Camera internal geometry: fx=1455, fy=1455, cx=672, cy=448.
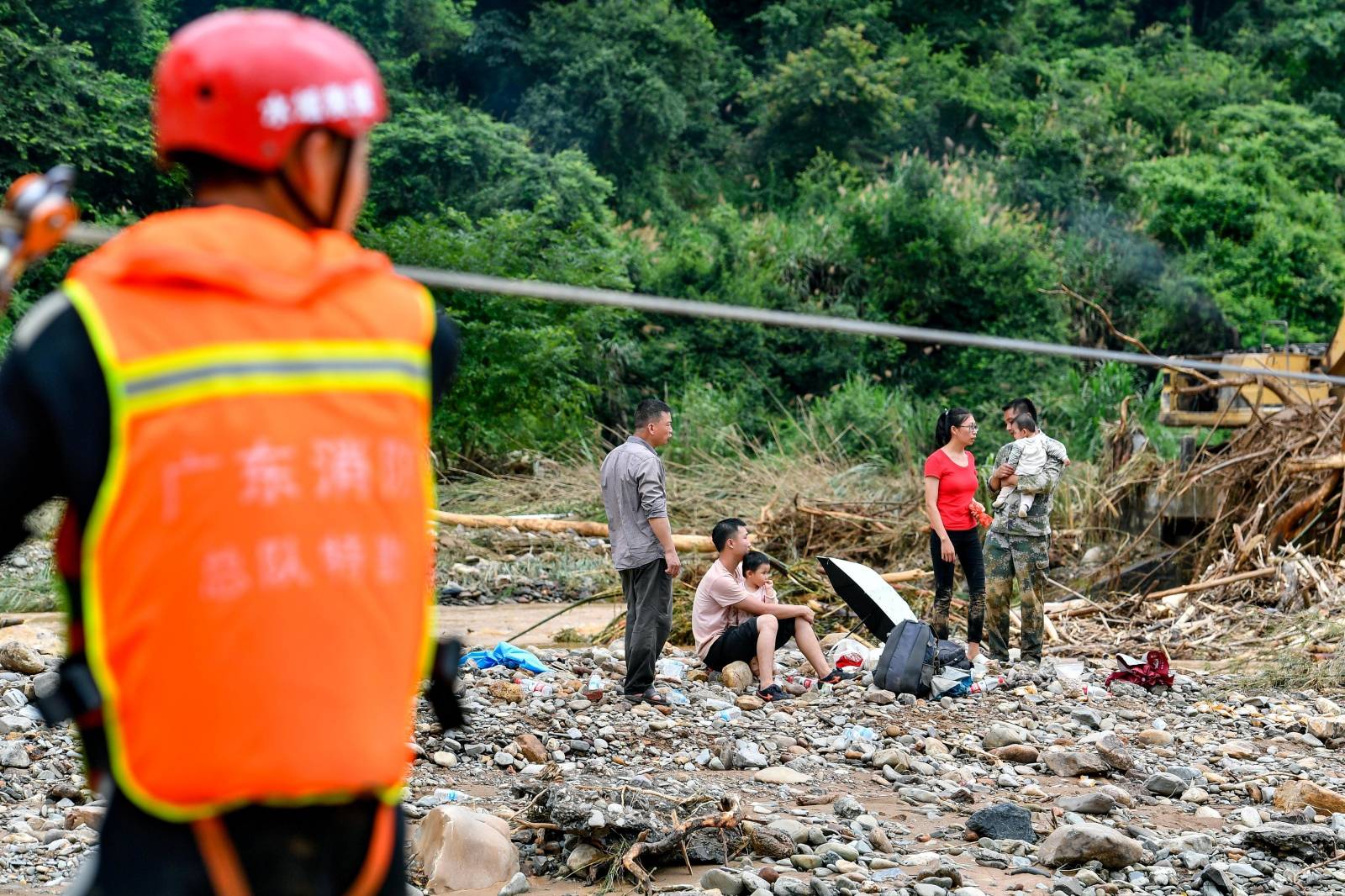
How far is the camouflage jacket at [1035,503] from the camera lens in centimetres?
901

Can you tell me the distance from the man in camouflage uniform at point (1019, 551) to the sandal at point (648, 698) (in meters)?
2.60

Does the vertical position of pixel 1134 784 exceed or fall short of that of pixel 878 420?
it exceeds it

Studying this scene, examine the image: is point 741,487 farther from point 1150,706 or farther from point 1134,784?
point 1134,784

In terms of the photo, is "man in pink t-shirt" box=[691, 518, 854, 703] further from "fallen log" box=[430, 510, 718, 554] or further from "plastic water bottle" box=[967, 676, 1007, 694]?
"fallen log" box=[430, 510, 718, 554]

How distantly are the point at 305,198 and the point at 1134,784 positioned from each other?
5.67m

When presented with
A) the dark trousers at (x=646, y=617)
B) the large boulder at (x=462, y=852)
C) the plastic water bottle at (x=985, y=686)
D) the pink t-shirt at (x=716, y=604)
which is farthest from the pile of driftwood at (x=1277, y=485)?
the large boulder at (x=462, y=852)

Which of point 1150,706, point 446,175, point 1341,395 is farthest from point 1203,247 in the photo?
point 1150,706

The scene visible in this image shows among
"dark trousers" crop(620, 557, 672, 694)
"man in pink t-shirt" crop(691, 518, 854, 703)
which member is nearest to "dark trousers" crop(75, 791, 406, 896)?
"dark trousers" crop(620, 557, 672, 694)

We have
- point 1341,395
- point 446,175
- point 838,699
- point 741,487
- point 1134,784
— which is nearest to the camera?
point 1134,784

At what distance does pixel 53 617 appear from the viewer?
10664 mm

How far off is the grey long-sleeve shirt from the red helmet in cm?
574

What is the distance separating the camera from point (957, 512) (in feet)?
30.1

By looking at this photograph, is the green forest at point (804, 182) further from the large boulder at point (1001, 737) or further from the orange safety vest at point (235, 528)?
the orange safety vest at point (235, 528)

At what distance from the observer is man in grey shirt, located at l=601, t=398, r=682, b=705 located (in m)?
7.38
